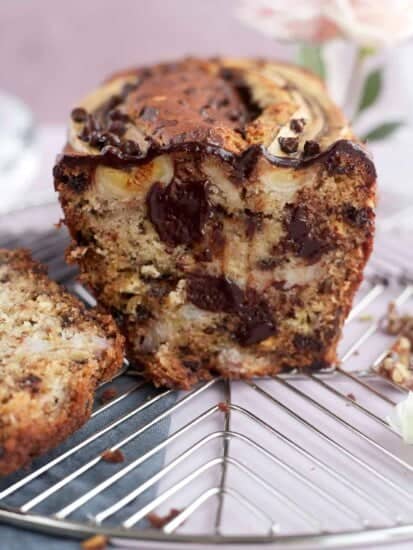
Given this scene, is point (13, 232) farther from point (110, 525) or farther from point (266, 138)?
point (110, 525)

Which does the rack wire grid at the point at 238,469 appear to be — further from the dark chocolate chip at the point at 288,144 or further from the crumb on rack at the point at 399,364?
the dark chocolate chip at the point at 288,144

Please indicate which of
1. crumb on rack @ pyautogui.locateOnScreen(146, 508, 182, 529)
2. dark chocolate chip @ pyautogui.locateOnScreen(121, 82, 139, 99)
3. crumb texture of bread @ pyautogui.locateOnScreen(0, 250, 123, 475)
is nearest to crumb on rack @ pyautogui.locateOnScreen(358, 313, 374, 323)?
crumb texture of bread @ pyautogui.locateOnScreen(0, 250, 123, 475)

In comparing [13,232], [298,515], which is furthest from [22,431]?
[13,232]

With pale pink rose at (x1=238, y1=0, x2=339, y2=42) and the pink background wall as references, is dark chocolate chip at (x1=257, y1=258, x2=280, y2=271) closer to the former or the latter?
pale pink rose at (x1=238, y1=0, x2=339, y2=42)

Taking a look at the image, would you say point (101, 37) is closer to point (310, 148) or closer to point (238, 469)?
point (310, 148)

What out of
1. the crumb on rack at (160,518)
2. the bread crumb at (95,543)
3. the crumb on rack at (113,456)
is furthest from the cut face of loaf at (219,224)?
the bread crumb at (95,543)

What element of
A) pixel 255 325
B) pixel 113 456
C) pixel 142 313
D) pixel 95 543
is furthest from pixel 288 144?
pixel 95 543
